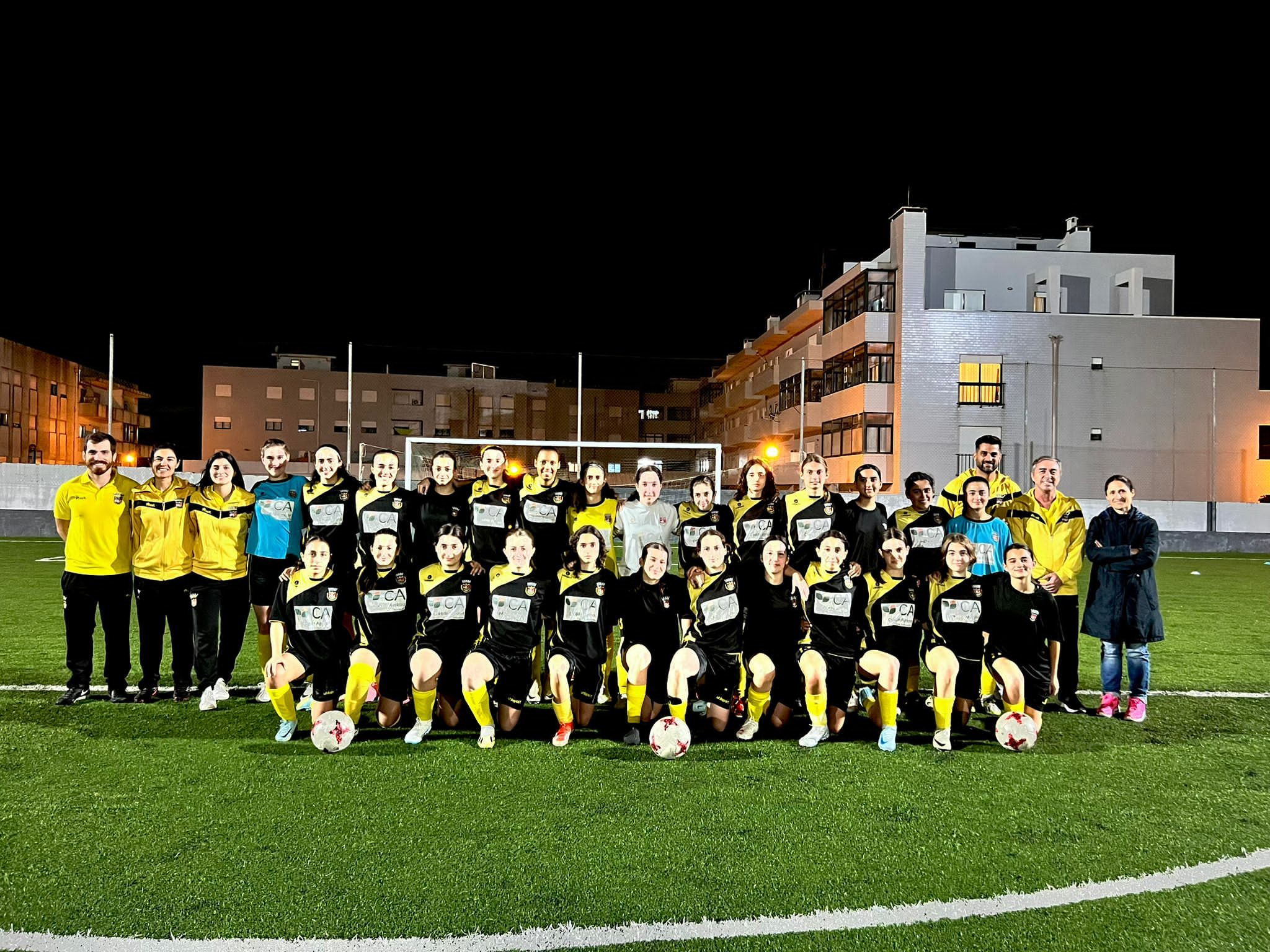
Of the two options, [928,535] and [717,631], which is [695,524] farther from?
[928,535]

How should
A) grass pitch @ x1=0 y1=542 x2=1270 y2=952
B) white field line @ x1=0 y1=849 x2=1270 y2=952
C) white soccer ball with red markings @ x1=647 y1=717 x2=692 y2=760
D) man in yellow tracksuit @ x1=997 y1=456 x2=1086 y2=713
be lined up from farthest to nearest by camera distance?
1. man in yellow tracksuit @ x1=997 y1=456 x2=1086 y2=713
2. white soccer ball with red markings @ x1=647 y1=717 x2=692 y2=760
3. grass pitch @ x1=0 y1=542 x2=1270 y2=952
4. white field line @ x1=0 y1=849 x2=1270 y2=952

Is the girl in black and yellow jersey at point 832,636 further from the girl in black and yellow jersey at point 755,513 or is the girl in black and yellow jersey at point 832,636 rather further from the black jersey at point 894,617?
the girl in black and yellow jersey at point 755,513

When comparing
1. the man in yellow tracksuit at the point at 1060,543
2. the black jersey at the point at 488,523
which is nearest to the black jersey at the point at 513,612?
the black jersey at the point at 488,523

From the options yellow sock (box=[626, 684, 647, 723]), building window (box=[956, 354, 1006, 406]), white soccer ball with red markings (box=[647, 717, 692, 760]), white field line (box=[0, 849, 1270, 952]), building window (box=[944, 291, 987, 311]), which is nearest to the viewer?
white field line (box=[0, 849, 1270, 952])

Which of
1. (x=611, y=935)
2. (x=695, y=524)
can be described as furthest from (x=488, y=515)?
(x=611, y=935)

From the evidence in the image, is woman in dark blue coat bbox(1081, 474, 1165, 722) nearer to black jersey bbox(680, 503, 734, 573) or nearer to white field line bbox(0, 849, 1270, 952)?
black jersey bbox(680, 503, 734, 573)

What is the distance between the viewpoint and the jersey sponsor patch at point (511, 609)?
4488 mm

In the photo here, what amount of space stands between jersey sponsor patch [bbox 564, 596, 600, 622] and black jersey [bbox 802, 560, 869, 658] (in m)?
1.02

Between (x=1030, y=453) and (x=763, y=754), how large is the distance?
23.6m

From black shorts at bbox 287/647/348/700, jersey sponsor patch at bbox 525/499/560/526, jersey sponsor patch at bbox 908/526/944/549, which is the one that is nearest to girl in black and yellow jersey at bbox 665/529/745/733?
jersey sponsor patch at bbox 525/499/560/526

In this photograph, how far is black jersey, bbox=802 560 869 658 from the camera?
14.4ft

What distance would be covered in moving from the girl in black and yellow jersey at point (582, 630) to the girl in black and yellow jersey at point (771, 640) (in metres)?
0.70

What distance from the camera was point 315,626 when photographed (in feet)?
14.6

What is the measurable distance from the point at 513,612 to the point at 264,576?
1736 mm
